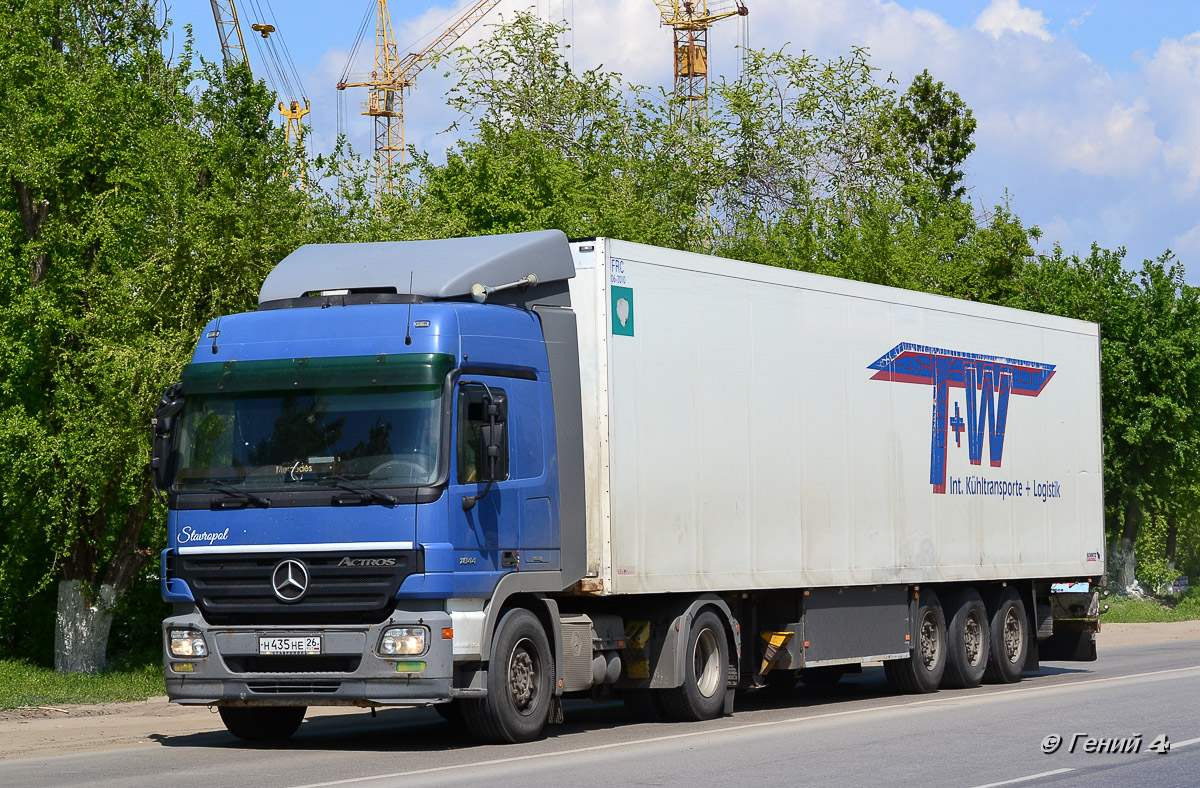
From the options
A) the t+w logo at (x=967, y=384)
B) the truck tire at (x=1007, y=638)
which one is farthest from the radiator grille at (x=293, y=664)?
the truck tire at (x=1007, y=638)

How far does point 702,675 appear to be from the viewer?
48.5 feet

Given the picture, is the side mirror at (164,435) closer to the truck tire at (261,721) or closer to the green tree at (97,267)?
the truck tire at (261,721)

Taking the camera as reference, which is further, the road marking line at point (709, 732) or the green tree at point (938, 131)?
the green tree at point (938, 131)

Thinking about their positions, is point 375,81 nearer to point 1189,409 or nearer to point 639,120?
point 639,120

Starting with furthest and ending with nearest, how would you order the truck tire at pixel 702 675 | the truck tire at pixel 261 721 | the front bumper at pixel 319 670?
the truck tire at pixel 702 675 < the truck tire at pixel 261 721 < the front bumper at pixel 319 670

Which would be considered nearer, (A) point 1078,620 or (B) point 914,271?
(A) point 1078,620

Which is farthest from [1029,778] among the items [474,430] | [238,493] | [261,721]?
[261,721]

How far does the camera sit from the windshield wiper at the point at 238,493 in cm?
1194

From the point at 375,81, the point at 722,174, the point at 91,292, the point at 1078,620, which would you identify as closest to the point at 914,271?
the point at 722,174

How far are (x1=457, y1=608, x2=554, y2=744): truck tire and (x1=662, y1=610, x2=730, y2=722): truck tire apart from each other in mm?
1779

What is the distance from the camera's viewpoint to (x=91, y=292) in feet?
70.1

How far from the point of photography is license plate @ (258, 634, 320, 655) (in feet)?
38.7

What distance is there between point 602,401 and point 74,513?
10.9 m

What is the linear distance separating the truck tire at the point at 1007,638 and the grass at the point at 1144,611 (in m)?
19.0
